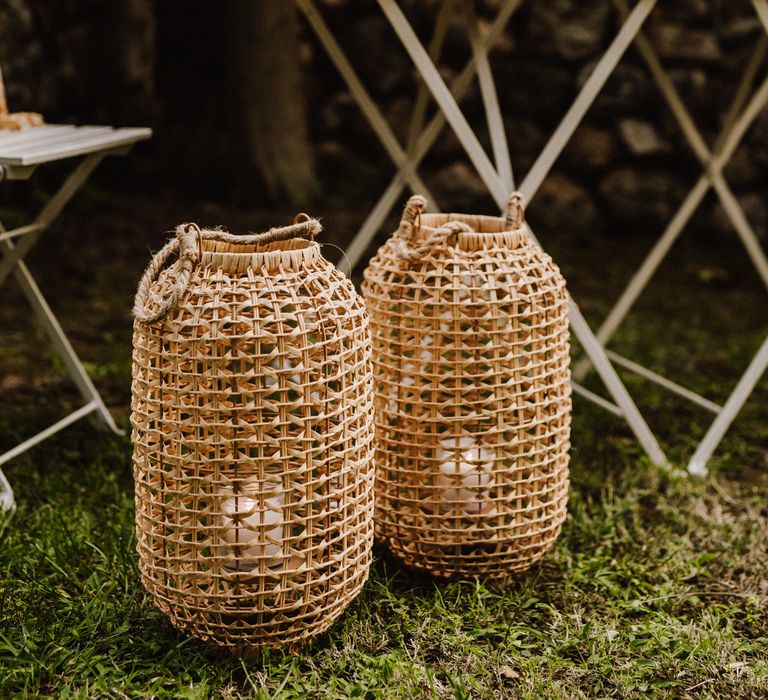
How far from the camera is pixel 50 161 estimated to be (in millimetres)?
2266

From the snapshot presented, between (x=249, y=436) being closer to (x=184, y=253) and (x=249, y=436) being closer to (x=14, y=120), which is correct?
(x=184, y=253)

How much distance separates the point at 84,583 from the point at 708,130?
4588mm

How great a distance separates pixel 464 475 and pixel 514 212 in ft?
2.11

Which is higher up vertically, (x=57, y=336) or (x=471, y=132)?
(x=471, y=132)

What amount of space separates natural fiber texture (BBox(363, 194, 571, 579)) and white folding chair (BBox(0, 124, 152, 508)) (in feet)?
2.71

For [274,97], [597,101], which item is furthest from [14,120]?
[597,101]

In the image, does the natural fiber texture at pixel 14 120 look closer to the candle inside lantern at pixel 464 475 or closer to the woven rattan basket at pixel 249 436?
the woven rattan basket at pixel 249 436

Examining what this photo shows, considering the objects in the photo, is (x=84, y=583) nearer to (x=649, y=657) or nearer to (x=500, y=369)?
(x=500, y=369)

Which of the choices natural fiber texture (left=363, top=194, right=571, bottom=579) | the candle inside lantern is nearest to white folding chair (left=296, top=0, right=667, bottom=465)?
natural fiber texture (left=363, top=194, right=571, bottom=579)

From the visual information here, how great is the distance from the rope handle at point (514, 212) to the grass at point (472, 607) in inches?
32.0

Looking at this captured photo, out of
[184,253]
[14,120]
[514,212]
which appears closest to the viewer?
[184,253]

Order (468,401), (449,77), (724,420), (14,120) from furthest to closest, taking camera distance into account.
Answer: (449,77)
(724,420)
(14,120)
(468,401)

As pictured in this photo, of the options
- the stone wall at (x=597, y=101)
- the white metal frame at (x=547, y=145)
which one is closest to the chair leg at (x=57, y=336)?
the white metal frame at (x=547, y=145)

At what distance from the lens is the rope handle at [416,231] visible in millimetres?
2039
